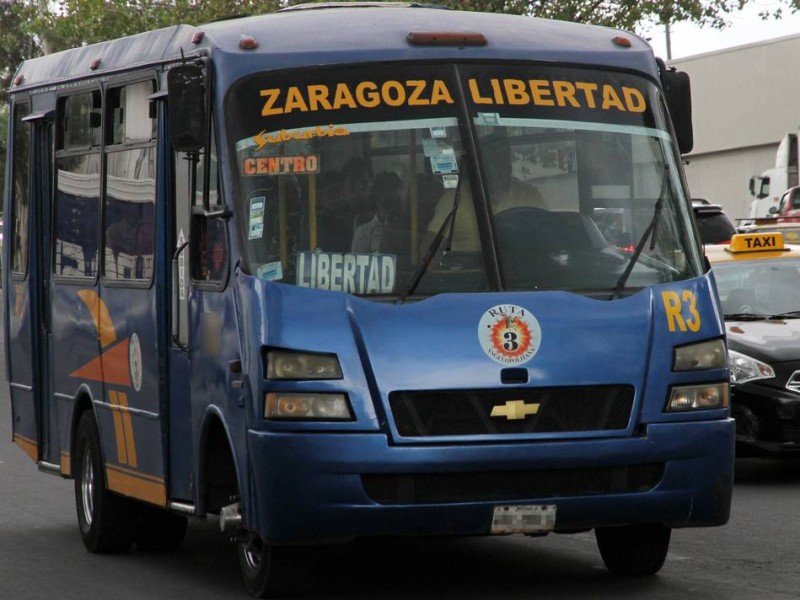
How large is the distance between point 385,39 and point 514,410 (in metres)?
1.83

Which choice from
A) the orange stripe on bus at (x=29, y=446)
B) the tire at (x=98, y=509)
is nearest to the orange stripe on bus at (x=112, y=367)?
the tire at (x=98, y=509)

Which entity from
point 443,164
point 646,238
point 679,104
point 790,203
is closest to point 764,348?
point 679,104

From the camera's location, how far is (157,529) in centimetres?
1046

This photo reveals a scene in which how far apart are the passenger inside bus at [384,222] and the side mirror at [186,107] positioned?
0.83 metres

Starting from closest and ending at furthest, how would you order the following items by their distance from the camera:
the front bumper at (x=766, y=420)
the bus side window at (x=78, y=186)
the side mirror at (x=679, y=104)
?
the side mirror at (x=679, y=104)
the bus side window at (x=78, y=186)
the front bumper at (x=766, y=420)

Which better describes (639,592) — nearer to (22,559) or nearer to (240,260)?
(240,260)

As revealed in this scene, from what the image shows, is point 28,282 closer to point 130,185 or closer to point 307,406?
point 130,185

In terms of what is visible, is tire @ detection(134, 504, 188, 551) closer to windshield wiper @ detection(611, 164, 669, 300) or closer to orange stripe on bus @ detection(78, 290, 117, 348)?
orange stripe on bus @ detection(78, 290, 117, 348)

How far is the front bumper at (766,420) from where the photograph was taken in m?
12.4

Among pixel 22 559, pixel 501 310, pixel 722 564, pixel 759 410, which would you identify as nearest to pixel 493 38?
pixel 501 310

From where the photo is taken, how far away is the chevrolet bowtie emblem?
7609mm

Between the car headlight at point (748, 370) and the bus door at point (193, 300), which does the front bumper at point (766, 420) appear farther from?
the bus door at point (193, 300)

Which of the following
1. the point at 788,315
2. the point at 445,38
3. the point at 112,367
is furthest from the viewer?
the point at 788,315

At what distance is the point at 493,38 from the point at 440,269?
1.23m
